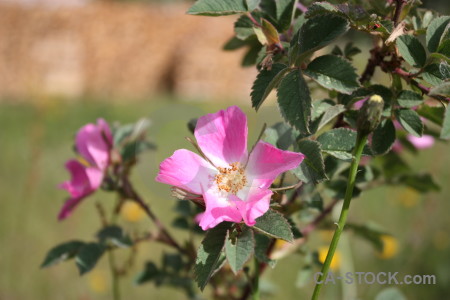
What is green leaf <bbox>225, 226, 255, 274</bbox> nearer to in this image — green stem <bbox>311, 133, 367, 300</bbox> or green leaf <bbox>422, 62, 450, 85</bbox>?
green stem <bbox>311, 133, 367, 300</bbox>

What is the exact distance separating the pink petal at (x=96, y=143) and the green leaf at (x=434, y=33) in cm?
43

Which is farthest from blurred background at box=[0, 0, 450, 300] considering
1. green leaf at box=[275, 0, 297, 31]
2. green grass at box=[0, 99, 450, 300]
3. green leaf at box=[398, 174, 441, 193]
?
green leaf at box=[398, 174, 441, 193]

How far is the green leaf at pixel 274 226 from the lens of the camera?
1.46 ft

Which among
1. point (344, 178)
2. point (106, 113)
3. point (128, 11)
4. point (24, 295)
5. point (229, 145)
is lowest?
point (128, 11)

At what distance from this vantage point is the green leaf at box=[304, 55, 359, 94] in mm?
485

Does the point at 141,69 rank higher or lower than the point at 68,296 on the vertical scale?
lower

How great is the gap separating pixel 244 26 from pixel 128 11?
9029 millimetres

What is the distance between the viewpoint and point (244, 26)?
59cm

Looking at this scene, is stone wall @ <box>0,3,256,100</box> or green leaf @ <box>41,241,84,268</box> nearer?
green leaf @ <box>41,241,84,268</box>

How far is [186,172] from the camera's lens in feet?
1.61

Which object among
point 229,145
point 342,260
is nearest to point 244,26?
point 229,145

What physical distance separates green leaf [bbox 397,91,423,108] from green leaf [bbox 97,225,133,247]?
0.42 metres

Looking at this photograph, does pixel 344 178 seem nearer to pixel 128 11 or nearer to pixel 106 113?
pixel 106 113

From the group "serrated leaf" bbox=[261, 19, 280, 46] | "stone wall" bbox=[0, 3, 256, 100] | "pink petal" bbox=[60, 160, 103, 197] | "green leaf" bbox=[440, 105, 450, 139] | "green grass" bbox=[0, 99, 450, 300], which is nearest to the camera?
"green leaf" bbox=[440, 105, 450, 139]
